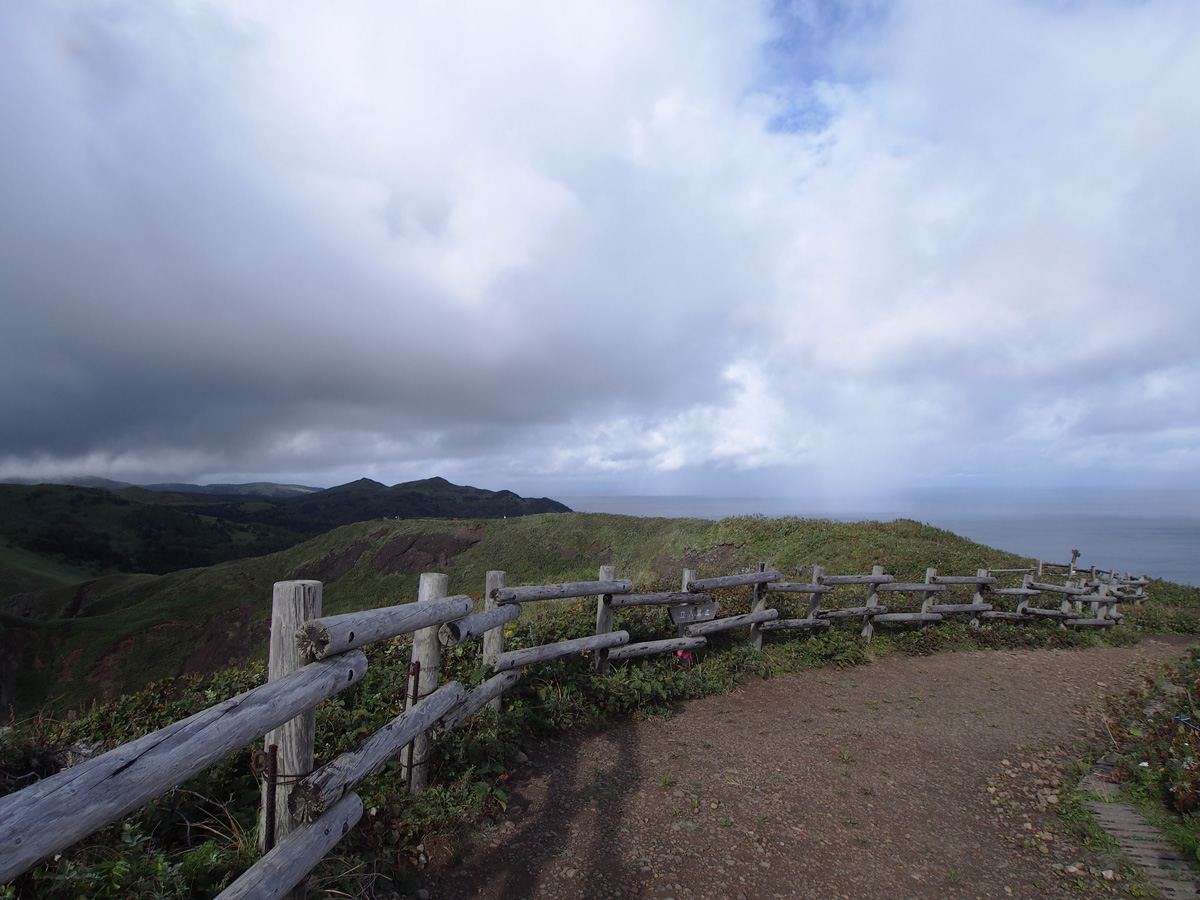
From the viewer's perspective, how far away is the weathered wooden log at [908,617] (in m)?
11.3

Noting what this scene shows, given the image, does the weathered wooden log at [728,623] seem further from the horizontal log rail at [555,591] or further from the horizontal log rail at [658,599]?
the horizontal log rail at [555,591]

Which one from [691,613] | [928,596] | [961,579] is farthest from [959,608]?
[691,613]

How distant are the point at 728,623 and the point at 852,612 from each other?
3.16m

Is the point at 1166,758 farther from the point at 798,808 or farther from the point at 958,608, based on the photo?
the point at 958,608

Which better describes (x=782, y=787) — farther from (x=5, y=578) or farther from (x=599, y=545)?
(x=5, y=578)

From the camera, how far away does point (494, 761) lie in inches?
208

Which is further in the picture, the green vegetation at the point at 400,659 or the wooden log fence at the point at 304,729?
the green vegetation at the point at 400,659

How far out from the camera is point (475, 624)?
536cm

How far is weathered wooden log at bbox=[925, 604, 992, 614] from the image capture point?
12055 millimetres

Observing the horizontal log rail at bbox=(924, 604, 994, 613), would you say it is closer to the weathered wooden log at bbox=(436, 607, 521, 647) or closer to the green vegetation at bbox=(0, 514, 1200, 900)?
the green vegetation at bbox=(0, 514, 1200, 900)

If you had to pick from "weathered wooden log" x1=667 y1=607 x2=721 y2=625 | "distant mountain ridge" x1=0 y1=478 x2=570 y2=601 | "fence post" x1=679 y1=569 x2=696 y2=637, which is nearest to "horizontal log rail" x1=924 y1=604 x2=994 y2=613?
"weathered wooden log" x1=667 y1=607 x2=721 y2=625

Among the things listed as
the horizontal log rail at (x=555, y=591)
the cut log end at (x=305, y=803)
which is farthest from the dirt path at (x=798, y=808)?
the horizontal log rail at (x=555, y=591)

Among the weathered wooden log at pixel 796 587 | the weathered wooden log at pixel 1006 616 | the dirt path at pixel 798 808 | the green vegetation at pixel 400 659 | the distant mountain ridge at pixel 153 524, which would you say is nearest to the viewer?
the green vegetation at pixel 400 659

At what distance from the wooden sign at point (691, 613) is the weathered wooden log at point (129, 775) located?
20.4 ft
